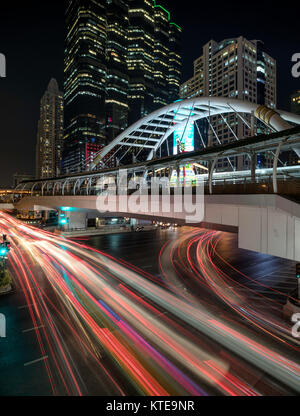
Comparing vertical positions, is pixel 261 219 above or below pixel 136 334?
above

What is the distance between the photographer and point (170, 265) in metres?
22.2

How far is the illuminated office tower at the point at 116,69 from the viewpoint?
567ft

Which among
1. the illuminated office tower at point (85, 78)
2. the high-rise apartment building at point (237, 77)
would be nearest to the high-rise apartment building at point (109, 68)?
the illuminated office tower at point (85, 78)

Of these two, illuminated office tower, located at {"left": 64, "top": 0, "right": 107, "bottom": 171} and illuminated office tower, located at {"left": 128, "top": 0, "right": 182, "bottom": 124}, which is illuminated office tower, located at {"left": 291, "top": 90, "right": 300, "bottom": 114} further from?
illuminated office tower, located at {"left": 64, "top": 0, "right": 107, "bottom": 171}

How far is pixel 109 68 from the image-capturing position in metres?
176

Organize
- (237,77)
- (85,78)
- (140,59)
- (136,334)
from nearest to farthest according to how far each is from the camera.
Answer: (136,334) → (237,77) → (85,78) → (140,59)

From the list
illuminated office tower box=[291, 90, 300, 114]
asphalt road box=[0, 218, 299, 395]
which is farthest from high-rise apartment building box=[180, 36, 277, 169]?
asphalt road box=[0, 218, 299, 395]

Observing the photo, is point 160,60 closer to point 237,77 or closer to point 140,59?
point 140,59

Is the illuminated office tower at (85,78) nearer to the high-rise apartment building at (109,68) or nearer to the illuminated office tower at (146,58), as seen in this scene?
the high-rise apartment building at (109,68)

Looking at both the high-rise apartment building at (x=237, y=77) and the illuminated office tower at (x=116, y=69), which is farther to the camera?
the illuminated office tower at (x=116, y=69)

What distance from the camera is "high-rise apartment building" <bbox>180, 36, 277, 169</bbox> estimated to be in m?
108

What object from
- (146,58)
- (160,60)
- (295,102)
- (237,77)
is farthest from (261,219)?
(160,60)

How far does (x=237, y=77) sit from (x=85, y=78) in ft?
357
